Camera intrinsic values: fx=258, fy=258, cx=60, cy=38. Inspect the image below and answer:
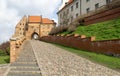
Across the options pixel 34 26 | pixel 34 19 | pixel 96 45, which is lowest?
pixel 96 45

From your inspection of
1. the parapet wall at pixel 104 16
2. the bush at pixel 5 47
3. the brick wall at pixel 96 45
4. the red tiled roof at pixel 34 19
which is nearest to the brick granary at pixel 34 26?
the red tiled roof at pixel 34 19

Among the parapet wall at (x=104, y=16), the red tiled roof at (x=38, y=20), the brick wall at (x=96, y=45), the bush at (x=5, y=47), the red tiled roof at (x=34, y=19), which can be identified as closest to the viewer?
the brick wall at (x=96, y=45)

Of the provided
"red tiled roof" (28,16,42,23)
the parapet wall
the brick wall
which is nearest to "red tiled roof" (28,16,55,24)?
"red tiled roof" (28,16,42,23)

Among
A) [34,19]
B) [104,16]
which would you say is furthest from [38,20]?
[104,16]

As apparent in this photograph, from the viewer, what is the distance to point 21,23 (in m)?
91.6

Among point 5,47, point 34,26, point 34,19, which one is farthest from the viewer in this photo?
point 34,19

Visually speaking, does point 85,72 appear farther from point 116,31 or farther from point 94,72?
point 116,31

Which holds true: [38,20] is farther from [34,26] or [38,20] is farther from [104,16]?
[104,16]

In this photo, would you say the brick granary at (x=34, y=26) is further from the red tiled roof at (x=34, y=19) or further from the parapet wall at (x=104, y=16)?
the parapet wall at (x=104, y=16)

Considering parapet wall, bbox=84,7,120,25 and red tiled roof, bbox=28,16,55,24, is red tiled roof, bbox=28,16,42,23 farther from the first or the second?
parapet wall, bbox=84,7,120,25

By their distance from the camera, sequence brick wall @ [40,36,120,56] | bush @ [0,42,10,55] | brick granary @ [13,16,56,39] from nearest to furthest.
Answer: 1. brick wall @ [40,36,120,56]
2. bush @ [0,42,10,55]
3. brick granary @ [13,16,56,39]

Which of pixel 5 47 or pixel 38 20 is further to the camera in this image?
pixel 38 20

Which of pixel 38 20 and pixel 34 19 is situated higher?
pixel 34 19

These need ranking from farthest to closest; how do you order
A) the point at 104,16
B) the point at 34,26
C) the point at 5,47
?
the point at 34,26
the point at 5,47
the point at 104,16
